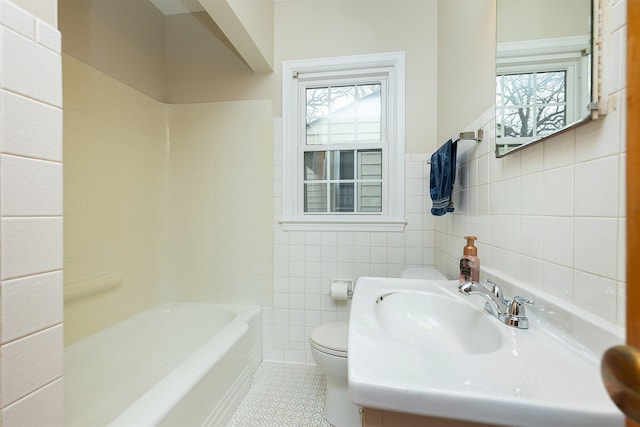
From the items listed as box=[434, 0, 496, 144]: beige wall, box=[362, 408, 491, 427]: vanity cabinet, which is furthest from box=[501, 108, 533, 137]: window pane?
box=[362, 408, 491, 427]: vanity cabinet

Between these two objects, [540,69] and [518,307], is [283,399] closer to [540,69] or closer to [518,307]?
[518,307]

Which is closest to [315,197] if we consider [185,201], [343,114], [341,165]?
[341,165]

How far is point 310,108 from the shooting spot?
6.95 feet

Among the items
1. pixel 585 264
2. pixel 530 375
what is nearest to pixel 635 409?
pixel 530 375

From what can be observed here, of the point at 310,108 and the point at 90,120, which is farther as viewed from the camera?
the point at 310,108

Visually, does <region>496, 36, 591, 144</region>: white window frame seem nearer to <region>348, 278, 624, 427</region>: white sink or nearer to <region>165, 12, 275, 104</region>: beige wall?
<region>348, 278, 624, 427</region>: white sink

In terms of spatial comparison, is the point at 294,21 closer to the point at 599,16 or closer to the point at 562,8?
the point at 562,8

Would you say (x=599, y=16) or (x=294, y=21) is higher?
(x=294, y=21)

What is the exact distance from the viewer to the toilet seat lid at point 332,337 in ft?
4.72

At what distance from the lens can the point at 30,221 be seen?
63 cm

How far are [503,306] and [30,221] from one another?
4.07ft

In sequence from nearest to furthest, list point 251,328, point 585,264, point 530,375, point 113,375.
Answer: point 530,375, point 585,264, point 113,375, point 251,328

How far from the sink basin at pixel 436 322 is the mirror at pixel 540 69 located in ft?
1.85

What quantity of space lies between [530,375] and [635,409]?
1.15 ft
